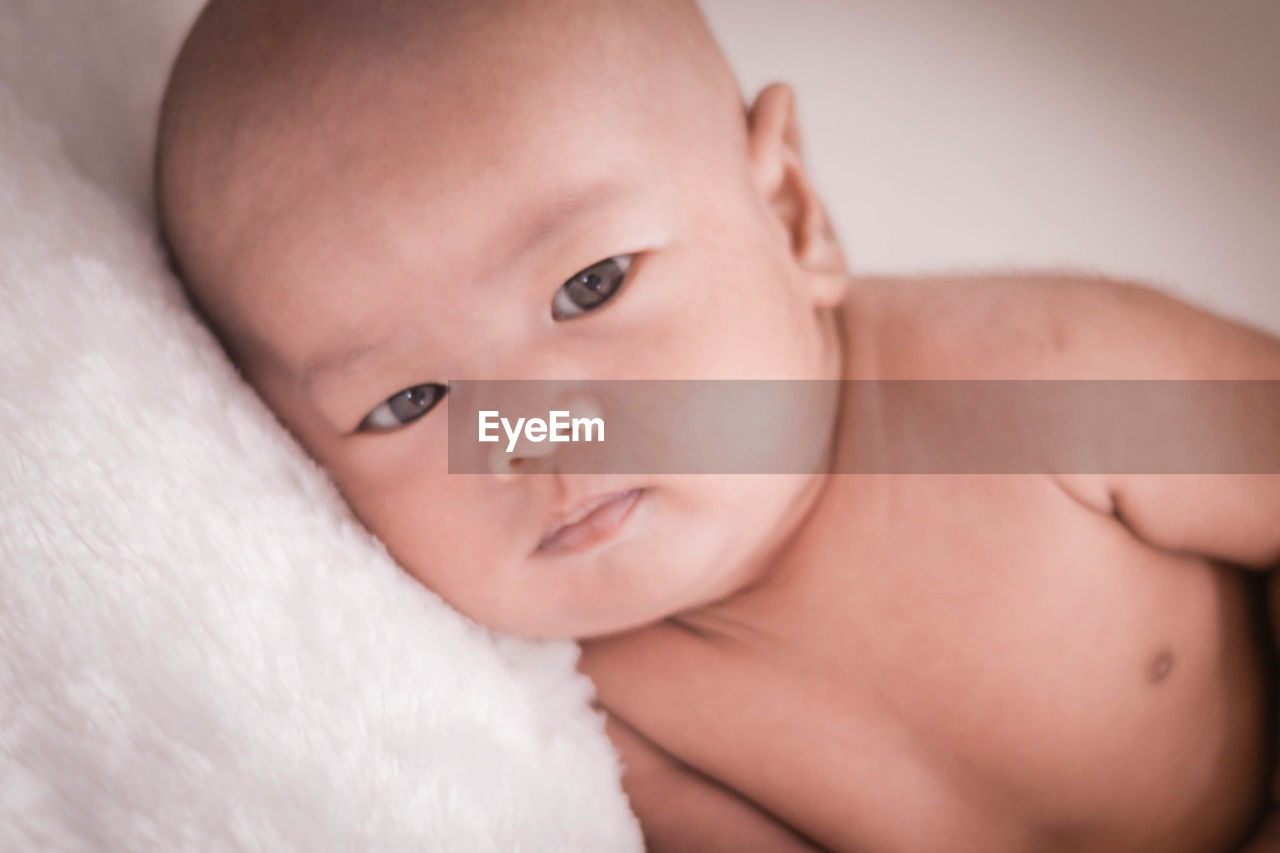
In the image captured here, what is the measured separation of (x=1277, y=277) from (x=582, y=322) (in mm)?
867

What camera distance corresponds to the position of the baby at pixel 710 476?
613mm

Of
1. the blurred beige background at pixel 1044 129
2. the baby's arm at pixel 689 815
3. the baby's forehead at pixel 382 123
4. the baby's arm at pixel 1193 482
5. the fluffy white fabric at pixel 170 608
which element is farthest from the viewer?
the blurred beige background at pixel 1044 129

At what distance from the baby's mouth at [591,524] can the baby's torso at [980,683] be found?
196 millimetres

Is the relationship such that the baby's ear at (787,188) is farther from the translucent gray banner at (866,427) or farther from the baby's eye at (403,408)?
the baby's eye at (403,408)

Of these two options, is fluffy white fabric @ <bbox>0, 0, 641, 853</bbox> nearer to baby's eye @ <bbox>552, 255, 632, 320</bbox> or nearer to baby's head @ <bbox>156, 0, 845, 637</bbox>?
baby's head @ <bbox>156, 0, 845, 637</bbox>

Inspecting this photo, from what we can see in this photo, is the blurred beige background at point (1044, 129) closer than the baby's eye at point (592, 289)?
No

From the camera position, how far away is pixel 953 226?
48.3 inches

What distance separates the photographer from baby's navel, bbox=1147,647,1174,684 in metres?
0.74

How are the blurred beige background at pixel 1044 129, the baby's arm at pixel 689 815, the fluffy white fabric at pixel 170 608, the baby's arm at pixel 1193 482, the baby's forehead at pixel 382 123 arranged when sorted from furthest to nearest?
1. the blurred beige background at pixel 1044 129
2. the baby's arm at pixel 689 815
3. the baby's arm at pixel 1193 482
4. the baby's forehead at pixel 382 123
5. the fluffy white fabric at pixel 170 608

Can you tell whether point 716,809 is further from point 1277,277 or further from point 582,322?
point 1277,277

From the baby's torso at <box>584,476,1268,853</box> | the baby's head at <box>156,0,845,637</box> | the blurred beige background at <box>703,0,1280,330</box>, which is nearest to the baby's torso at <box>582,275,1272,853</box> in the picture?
the baby's torso at <box>584,476,1268,853</box>

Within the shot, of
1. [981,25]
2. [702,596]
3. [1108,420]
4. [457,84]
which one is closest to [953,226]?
[981,25]

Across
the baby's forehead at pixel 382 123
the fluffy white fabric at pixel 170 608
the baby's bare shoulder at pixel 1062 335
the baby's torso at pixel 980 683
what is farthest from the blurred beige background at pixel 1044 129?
the fluffy white fabric at pixel 170 608

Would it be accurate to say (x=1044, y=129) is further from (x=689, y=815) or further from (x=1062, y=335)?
(x=689, y=815)
